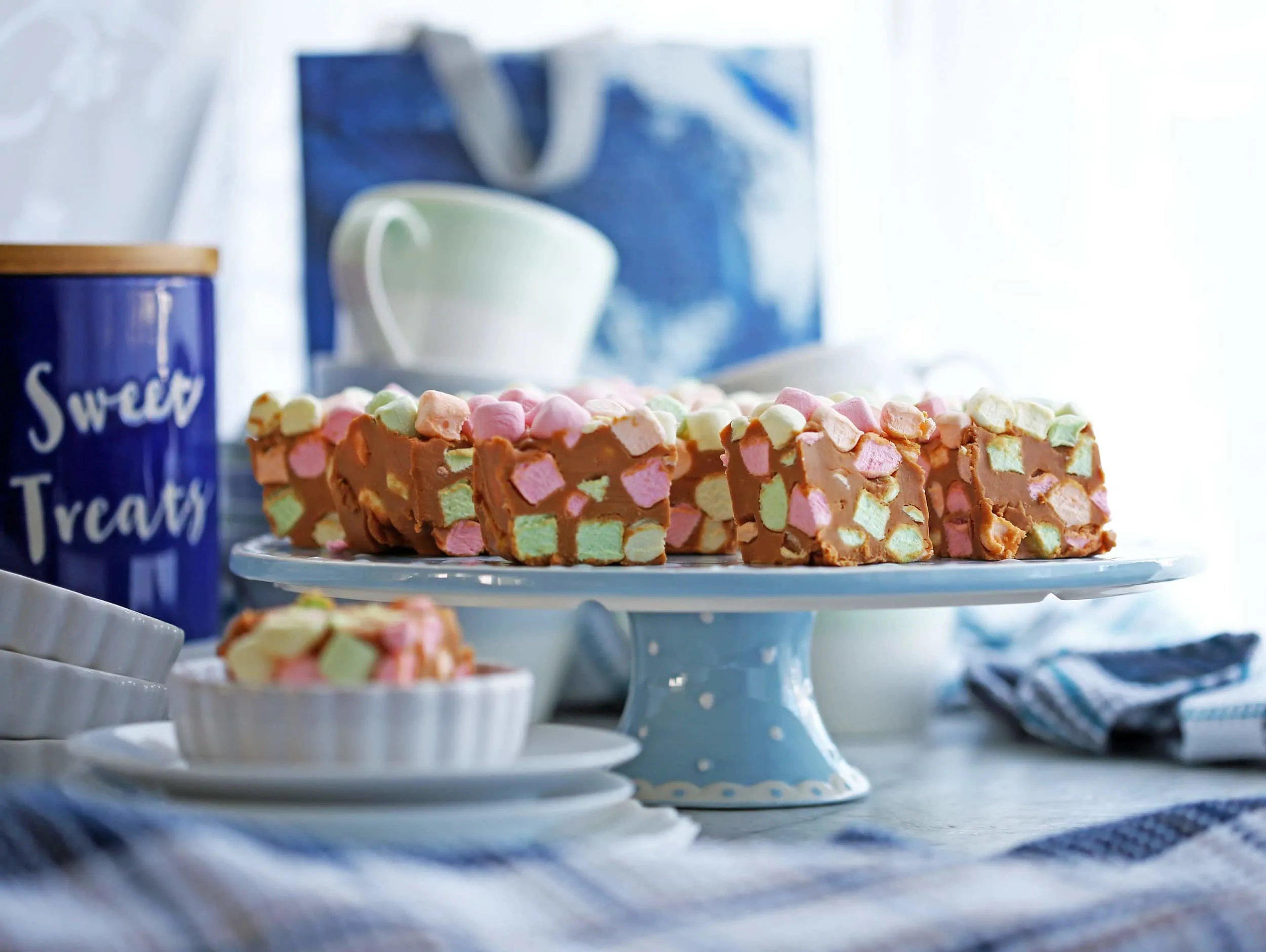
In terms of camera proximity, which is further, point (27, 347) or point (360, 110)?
point (360, 110)

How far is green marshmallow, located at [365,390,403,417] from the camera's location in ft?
3.49

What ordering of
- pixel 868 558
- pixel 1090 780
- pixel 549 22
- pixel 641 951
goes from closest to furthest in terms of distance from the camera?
pixel 641 951, pixel 868 558, pixel 1090 780, pixel 549 22

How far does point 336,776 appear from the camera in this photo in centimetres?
61

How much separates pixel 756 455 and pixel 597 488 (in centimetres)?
10

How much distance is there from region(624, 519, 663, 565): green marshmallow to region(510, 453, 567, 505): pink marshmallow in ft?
0.17

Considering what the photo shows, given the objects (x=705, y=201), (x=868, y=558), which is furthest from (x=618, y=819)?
(x=705, y=201)

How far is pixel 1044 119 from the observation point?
1.98 m

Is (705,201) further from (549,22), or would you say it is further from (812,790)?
(812,790)

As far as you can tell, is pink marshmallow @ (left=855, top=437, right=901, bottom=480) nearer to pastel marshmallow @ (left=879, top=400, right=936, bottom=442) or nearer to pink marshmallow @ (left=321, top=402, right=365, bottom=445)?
pastel marshmallow @ (left=879, top=400, right=936, bottom=442)

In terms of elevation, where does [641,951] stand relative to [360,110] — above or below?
below

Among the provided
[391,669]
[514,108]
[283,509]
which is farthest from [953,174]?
[391,669]

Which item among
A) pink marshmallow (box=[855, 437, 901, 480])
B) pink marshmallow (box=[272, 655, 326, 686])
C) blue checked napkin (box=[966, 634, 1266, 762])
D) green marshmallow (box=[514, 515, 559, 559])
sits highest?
pink marshmallow (box=[855, 437, 901, 480])

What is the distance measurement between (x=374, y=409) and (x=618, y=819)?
448mm

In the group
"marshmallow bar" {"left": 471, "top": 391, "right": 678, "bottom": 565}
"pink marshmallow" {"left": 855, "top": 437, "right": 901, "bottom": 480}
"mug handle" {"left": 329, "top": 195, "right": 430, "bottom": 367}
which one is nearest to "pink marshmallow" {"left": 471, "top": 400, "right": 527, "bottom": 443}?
"marshmallow bar" {"left": 471, "top": 391, "right": 678, "bottom": 565}
